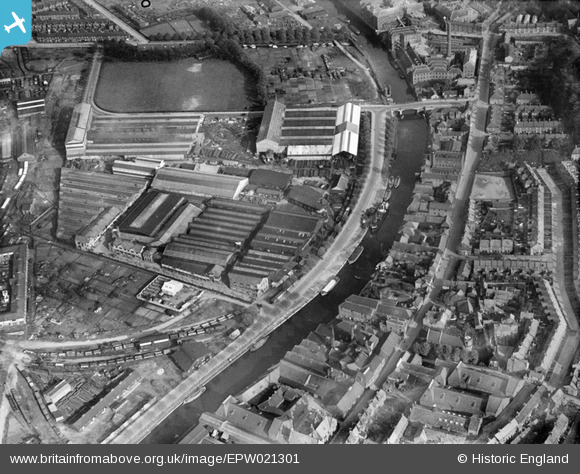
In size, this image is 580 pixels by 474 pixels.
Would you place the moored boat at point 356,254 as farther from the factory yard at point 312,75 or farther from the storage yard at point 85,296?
the factory yard at point 312,75

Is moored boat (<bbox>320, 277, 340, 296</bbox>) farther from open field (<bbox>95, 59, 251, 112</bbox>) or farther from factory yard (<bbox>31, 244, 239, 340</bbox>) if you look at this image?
open field (<bbox>95, 59, 251, 112</bbox>)

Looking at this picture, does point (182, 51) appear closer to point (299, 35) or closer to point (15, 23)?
point (299, 35)

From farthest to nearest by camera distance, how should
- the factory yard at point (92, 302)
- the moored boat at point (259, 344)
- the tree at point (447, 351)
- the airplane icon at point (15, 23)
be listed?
the factory yard at point (92, 302)
the moored boat at point (259, 344)
the tree at point (447, 351)
the airplane icon at point (15, 23)

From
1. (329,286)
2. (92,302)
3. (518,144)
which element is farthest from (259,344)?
(518,144)

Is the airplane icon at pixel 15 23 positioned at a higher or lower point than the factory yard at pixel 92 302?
higher

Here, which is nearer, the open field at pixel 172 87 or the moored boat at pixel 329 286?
the moored boat at pixel 329 286

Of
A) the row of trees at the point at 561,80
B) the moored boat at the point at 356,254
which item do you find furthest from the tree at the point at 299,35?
the moored boat at the point at 356,254

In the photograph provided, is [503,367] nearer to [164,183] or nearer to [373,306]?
[373,306]
